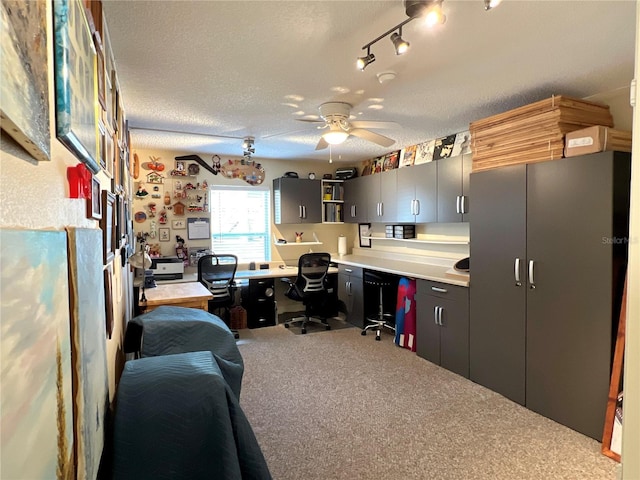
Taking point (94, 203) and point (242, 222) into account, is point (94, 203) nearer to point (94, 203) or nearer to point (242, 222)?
point (94, 203)

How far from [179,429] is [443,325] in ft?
9.62

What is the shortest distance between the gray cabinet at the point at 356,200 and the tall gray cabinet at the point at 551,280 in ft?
7.46

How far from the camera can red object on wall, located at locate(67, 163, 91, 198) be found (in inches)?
34.7

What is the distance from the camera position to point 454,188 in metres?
3.89

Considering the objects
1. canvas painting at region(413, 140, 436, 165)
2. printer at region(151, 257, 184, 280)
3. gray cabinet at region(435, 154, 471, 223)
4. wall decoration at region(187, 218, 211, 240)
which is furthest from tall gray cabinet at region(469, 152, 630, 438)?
wall decoration at region(187, 218, 211, 240)

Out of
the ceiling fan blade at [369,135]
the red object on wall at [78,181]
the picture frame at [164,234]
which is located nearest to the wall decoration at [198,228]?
the picture frame at [164,234]

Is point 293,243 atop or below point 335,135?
below

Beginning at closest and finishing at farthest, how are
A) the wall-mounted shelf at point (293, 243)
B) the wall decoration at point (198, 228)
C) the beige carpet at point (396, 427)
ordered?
the beige carpet at point (396, 427) < the wall decoration at point (198, 228) < the wall-mounted shelf at point (293, 243)

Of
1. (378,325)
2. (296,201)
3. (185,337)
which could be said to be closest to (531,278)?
(378,325)

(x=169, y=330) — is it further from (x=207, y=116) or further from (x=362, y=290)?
(x=362, y=290)

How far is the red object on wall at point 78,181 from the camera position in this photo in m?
0.88

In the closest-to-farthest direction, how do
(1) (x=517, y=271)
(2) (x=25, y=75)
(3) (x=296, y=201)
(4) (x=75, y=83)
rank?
(2) (x=25, y=75), (4) (x=75, y=83), (1) (x=517, y=271), (3) (x=296, y=201)

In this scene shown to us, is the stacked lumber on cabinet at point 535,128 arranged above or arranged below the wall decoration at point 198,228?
above

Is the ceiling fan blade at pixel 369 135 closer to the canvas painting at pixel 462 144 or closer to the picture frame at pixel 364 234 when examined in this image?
the canvas painting at pixel 462 144
